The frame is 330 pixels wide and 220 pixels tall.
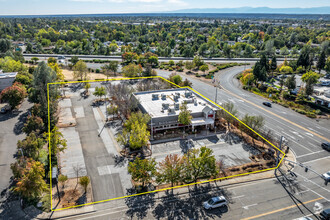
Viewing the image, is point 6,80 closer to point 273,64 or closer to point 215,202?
point 215,202

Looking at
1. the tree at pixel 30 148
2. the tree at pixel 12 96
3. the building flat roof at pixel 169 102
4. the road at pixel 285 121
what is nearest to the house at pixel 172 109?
the building flat roof at pixel 169 102

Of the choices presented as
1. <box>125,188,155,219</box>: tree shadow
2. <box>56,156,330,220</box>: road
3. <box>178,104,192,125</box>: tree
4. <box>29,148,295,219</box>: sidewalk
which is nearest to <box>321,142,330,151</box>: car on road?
<box>29,148,295,219</box>: sidewalk

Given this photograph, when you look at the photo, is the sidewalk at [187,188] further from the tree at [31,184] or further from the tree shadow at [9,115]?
the tree shadow at [9,115]

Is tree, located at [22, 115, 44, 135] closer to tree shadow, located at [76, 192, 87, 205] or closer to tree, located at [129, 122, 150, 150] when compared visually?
tree, located at [129, 122, 150, 150]

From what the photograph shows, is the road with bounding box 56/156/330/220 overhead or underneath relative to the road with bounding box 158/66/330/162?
underneath

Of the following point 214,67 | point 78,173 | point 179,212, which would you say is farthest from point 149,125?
point 214,67

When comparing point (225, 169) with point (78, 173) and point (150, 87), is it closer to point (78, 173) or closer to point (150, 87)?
point (78, 173)

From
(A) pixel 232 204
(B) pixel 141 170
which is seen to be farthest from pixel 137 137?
(A) pixel 232 204
